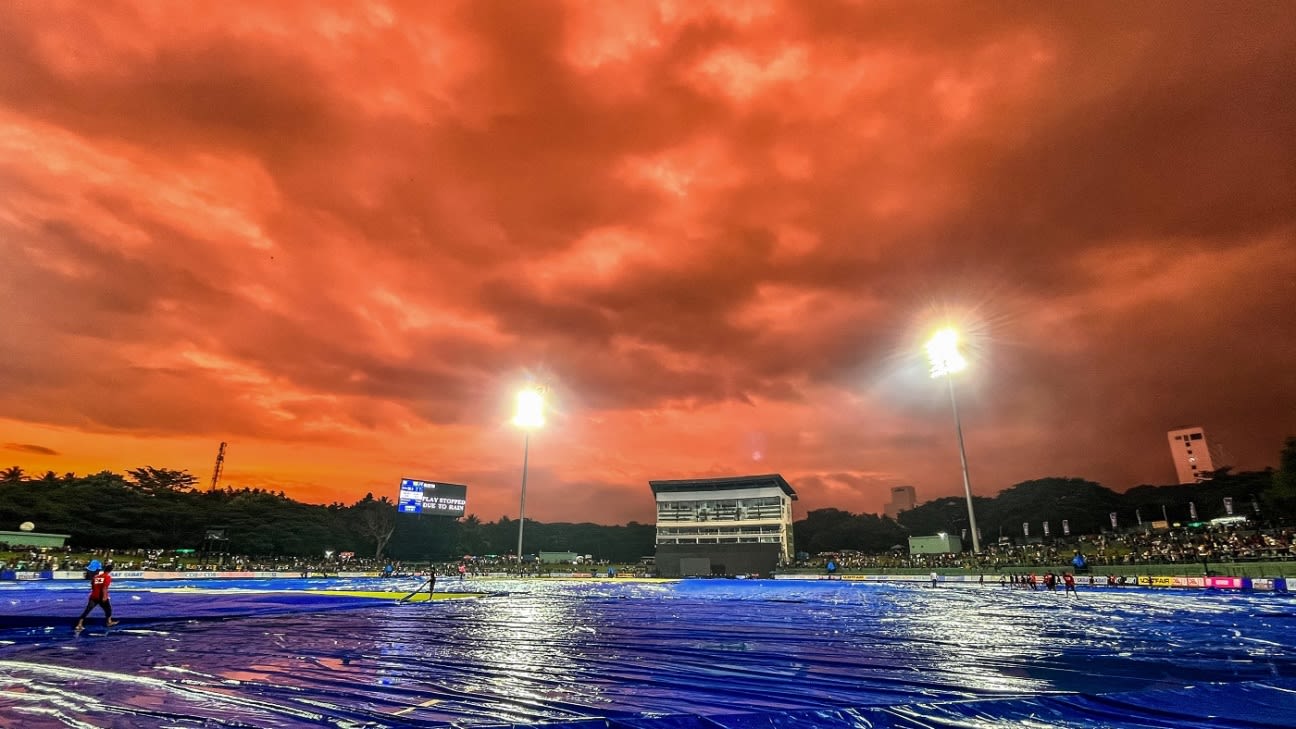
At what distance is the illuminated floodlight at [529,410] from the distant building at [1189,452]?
230 metres

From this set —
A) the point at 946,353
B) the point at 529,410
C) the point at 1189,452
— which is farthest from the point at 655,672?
the point at 1189,452

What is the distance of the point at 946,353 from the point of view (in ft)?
144

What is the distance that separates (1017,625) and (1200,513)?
157m

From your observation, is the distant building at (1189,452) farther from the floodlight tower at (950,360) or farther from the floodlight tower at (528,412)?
the floodlight tower at (528,412)

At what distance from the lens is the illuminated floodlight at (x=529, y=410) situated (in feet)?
166

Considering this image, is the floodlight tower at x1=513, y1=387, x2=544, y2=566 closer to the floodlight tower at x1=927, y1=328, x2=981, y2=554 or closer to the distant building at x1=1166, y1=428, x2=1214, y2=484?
the floodlight tower at x1=927, y1=328, x2=981, y2=554

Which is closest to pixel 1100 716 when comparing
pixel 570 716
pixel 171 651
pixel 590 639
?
pixel 570 716

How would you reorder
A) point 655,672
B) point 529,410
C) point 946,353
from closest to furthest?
1. point 655,672
2. point 946,353
3. point 529,410

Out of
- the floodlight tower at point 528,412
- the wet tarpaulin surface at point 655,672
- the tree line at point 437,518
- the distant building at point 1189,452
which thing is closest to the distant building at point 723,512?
the tree line at point 437,518

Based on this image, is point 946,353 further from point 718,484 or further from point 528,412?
point 718,484

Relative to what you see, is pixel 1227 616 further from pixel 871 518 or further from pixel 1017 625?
pixel 871 518

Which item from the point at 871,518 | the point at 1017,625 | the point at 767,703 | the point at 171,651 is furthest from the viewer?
the point at 871,518

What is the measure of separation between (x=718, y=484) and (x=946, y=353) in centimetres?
7072

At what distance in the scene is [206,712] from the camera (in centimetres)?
685
